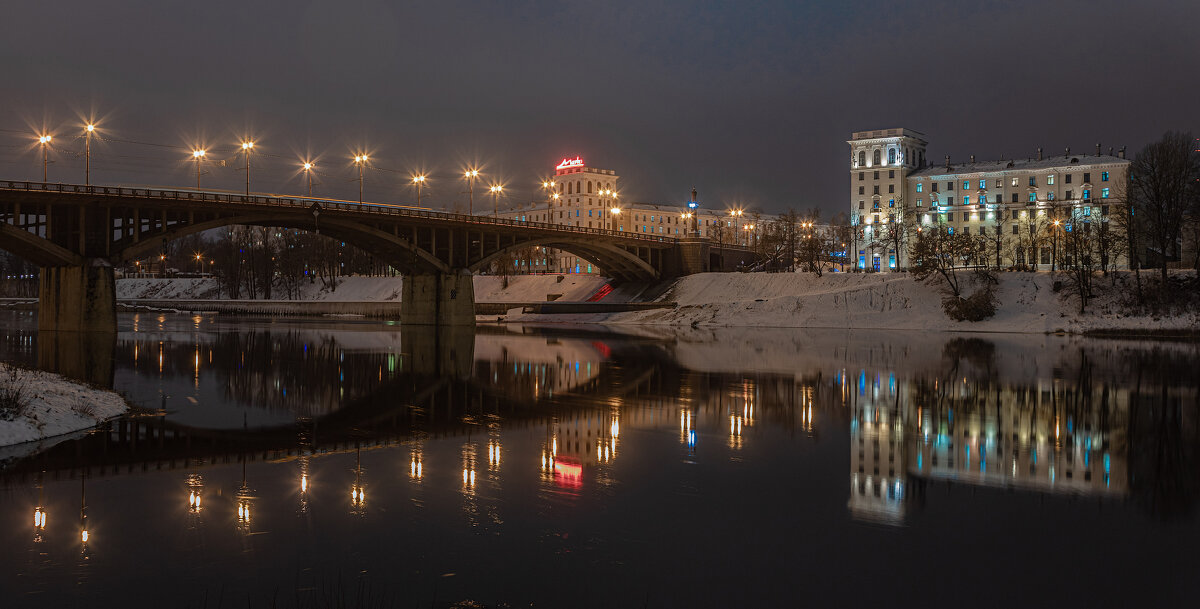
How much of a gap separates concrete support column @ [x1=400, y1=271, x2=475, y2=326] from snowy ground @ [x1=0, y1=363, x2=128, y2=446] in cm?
5953

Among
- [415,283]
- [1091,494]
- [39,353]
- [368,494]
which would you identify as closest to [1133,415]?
[1091,494]

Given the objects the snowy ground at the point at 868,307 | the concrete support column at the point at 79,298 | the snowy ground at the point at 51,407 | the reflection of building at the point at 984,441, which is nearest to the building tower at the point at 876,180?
the snowy ground at the point at 868,307

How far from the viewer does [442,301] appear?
85125 mm

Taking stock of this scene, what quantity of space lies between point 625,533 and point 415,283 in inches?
3125

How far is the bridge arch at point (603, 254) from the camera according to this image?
3719 inches

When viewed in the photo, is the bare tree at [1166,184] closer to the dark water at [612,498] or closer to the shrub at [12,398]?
the dark water at [612,498]

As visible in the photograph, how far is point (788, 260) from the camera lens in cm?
12294

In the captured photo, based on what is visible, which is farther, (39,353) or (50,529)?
(39,353)

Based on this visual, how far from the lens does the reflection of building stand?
14492 millimetres

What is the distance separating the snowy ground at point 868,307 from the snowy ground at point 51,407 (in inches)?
2616

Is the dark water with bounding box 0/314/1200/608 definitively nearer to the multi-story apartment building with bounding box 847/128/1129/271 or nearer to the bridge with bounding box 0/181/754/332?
the bridge with bounding box 0/181/754/332

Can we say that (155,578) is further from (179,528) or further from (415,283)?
(415,283)

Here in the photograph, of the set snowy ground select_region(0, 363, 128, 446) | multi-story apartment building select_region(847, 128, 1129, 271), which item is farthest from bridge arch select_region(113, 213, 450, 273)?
multi-story apartment building select_region(847, 128, 1129, 271)

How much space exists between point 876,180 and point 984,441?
144m
